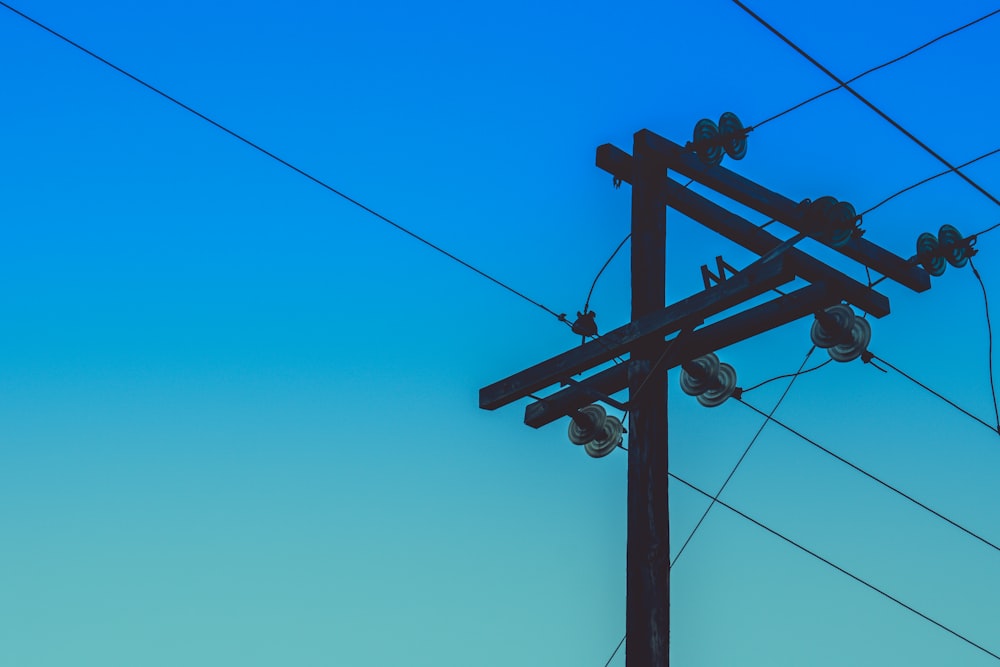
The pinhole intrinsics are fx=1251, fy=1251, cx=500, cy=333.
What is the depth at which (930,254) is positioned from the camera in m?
10.2

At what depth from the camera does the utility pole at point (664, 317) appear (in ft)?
28.0

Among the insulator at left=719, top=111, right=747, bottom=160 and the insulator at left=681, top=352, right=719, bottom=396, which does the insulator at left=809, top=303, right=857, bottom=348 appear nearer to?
the insulator at left=681, top=352, right=719, bottom=396

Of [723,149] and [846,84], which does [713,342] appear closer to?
[723,149]

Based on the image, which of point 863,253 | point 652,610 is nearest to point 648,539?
point 652,610

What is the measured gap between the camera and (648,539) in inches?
334

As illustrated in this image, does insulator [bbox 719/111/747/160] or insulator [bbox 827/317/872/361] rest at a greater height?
insulator [bbox 719/111/747/160]

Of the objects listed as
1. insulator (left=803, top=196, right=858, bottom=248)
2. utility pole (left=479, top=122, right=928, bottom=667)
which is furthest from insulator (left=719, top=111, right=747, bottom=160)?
insulator (left=803, top=196, right=858, bottom=248)

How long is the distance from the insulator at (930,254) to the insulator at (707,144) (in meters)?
1.80

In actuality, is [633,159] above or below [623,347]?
above

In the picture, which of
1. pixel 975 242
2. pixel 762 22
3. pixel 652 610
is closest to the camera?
pixel 652 610

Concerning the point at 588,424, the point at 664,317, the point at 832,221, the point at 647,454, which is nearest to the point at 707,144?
the point at 832,221

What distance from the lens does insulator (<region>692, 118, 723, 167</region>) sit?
10047 mm

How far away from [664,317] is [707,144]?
1714 millimetres

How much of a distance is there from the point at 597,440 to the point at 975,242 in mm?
3663
